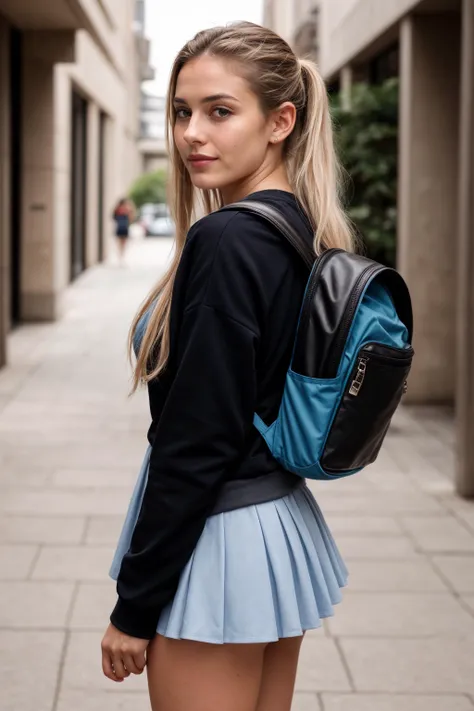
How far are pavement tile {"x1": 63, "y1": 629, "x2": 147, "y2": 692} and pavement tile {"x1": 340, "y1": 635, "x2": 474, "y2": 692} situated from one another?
2.66ft

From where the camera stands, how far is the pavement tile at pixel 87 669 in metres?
3.91

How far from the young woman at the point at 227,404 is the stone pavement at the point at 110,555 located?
6.26 feet

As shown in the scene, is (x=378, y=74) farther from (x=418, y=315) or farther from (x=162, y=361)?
(x=162, y=361)

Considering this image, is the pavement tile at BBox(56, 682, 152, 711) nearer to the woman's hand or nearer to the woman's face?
the woman's hand

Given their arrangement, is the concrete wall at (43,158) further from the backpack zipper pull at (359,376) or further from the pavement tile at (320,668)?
the backpack zipper pull at (359,376)

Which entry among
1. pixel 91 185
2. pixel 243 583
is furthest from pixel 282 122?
pixel 91 185

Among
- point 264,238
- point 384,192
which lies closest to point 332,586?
point 264,238

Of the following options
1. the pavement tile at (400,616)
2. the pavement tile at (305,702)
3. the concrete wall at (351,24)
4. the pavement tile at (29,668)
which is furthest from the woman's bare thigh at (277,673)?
the concrete wall at (351,24)

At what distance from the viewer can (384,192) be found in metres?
10.9

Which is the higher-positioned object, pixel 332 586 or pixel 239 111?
pixel 239 111

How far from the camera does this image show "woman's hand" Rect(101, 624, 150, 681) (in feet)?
6.33

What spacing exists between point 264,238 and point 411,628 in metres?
3.02

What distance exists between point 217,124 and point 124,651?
96 cm

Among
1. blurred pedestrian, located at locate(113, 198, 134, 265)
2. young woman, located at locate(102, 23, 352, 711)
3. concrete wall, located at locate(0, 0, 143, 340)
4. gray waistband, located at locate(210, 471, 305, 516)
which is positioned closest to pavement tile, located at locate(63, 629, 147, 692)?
young woman, located at locate(102, 23, 352, 711)
